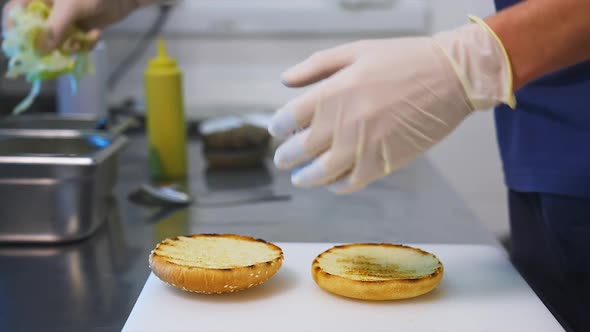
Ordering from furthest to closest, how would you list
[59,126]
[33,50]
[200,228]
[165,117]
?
[165,117], [59,126], [33,50], [200,228]

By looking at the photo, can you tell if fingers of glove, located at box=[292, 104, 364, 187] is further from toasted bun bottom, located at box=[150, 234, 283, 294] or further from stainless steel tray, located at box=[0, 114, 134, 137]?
stainless steel tray, located at box=[0, 114, 134, 137]

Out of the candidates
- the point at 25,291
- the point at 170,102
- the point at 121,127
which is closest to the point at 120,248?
the point at 25,291

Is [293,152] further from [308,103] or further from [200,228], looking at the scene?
[200,228]

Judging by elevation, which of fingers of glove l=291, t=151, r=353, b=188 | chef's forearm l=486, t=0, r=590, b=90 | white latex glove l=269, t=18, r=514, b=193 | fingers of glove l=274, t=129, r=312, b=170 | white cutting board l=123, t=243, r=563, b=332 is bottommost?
white cutting board l=123, t=243, r=563, b=332

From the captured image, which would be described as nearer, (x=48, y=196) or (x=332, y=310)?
(x=332, y=310)

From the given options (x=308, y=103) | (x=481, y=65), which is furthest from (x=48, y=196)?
(x=481, y=65)

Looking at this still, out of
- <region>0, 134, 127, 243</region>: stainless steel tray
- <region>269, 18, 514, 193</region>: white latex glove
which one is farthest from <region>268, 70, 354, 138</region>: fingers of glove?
<region>0, 134, 127, 243</region>: stainless steel tray
